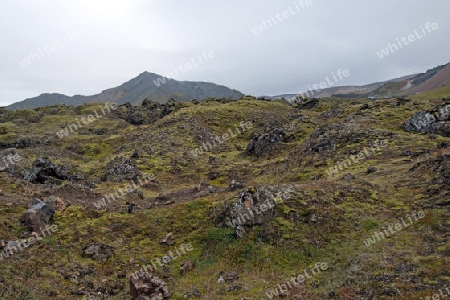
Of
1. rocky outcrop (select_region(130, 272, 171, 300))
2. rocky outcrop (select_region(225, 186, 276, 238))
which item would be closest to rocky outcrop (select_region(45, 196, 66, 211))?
rocky outcrop (select_region(130, 272, 171, 300))

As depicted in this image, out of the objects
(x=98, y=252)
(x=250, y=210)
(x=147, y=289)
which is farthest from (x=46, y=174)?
(x=147, y=289)

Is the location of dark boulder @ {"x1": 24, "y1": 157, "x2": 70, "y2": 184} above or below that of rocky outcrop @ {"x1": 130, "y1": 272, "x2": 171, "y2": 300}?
above

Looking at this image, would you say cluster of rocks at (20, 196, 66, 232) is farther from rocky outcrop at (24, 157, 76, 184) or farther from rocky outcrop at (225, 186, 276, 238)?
rocky outcrop at (24, 157, 76, 184)

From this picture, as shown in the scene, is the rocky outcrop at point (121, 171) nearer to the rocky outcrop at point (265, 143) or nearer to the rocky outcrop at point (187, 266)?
the rocky outcrop at point (265, 143)

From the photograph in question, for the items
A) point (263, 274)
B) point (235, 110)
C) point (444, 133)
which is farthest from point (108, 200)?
point (235, 110)

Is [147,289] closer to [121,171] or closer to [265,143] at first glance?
[121,171]

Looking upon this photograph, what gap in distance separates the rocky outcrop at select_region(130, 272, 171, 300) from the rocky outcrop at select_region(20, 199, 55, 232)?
890cm

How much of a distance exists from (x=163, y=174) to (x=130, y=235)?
81.8 feet

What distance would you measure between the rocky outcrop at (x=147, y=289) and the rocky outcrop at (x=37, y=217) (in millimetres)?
8900

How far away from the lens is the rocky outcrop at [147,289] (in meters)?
14.6

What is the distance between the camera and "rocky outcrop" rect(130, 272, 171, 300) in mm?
14602

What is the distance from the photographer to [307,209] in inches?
813

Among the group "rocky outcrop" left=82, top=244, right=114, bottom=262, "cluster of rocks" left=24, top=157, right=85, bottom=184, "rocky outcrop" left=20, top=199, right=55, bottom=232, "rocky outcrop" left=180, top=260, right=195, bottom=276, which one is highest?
"cluster of rocks" left=24, top=157, right=85, bottom=184

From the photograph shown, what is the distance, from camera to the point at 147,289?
48.2 ft
